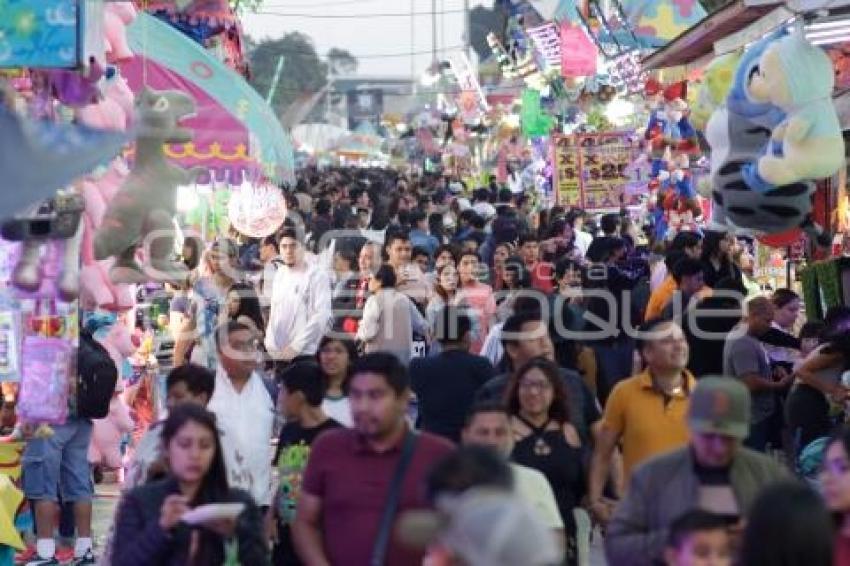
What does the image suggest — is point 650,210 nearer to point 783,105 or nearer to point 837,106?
point 837,106

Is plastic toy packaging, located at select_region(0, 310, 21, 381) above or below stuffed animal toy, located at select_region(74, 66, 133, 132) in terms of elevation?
below

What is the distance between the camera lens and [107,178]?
11383 mm

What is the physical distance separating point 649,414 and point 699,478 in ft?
6.57

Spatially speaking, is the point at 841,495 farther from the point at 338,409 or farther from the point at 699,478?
the point at 338,409

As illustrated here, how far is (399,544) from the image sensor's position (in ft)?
22.2

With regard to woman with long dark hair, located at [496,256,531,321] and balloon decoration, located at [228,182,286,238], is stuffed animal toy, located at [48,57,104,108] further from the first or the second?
balloon decoration, located at [228,182,286,238]

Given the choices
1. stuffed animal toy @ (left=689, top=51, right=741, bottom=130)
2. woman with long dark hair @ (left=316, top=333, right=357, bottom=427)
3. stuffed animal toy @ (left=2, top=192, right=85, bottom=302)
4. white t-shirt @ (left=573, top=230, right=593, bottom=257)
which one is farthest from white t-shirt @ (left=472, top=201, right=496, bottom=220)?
stuffed animal toy @ (left=2, top=192, right=85, bottom=302)

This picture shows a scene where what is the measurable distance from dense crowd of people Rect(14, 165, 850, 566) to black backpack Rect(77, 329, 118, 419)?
1.77 ft

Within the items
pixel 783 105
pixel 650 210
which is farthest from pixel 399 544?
pixel 650 210

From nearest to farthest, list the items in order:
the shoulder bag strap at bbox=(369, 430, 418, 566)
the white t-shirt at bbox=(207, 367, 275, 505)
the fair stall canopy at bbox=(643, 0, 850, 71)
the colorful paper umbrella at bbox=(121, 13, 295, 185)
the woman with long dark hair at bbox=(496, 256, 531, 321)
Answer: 1. the shoulder bag strap at bbox=(369, 430, 418, 566)
2. the white t-shirt at bbox=(207, 367, 275, 505)
3. the fair stall canopy at bbox=(643, 0, 850, 71)
4. the woman with long dark hair at bbox=(496, 256, 531, 321)
5. the colorful paper umbrella at bbox=(121, 13, 295, 185)

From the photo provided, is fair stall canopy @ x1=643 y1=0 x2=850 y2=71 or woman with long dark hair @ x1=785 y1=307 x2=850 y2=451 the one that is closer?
fair stall canopy @ x1=643 y1=0 x2=850 y2=71

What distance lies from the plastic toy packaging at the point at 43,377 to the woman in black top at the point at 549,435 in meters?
2.96

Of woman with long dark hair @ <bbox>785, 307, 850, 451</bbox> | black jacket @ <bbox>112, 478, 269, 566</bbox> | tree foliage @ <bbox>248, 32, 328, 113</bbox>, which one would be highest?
tree foliage @ <bbox>248, 32, 328, 113</bbox>

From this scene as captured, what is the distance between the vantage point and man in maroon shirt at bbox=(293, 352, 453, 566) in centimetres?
683
